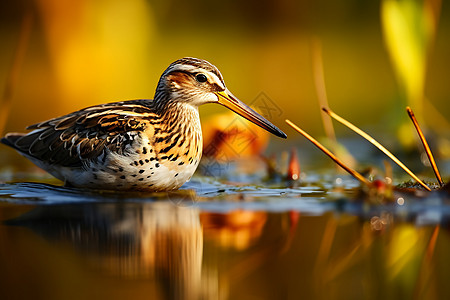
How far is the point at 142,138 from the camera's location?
7945mm

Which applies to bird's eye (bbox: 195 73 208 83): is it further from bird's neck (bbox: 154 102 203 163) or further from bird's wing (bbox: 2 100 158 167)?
bird's wing (bbox: 2 100 158 167)

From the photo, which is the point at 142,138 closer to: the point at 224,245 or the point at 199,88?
the point at 199,88

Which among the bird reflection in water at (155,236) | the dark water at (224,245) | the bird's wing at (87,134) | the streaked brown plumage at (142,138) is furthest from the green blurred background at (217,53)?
the bird reflection in water at (155,236)

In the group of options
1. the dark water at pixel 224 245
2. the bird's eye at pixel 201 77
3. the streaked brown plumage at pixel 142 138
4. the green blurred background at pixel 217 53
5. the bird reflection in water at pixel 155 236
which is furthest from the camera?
the green blurred background at pixel 217 53

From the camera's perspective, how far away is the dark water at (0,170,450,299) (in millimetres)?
4805

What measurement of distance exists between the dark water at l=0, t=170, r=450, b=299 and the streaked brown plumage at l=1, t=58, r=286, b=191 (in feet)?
0.92

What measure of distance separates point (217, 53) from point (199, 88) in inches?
429

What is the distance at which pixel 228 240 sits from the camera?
19.7 feet

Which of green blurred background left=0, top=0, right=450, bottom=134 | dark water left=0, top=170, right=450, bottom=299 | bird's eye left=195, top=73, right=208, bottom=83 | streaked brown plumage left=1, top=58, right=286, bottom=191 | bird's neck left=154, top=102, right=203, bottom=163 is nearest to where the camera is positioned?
dark water left=0, top=170, right=450, bottom=299

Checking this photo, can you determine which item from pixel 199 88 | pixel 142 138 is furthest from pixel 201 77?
pixel 142 138

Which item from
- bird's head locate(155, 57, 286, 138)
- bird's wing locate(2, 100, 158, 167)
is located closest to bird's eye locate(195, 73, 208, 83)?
bird's head locate(155, 57, 286, 138)

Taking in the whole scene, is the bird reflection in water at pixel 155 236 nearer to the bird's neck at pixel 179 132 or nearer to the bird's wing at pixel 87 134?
the bird's neck at pixel 179 132

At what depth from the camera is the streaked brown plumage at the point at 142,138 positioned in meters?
7.91

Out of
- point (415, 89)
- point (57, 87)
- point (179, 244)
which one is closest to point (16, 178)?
point (179, 244)
